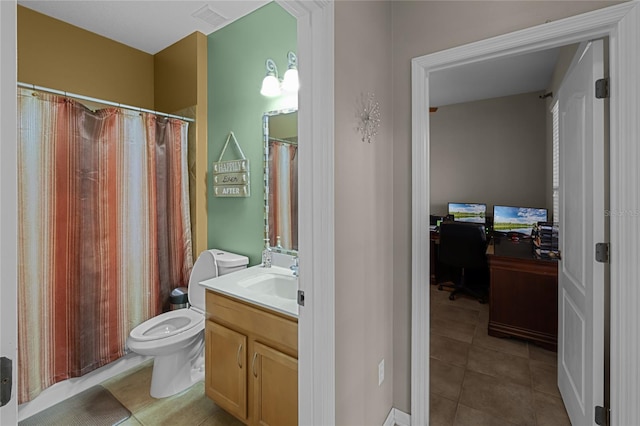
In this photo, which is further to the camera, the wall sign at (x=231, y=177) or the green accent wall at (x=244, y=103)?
the wall sign at (x=231, y=177)

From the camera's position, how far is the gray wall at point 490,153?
12.7 feet

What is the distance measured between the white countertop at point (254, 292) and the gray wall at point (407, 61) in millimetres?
637

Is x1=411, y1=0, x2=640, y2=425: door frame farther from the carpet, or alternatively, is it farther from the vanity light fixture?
the carpet

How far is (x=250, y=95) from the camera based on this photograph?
229 centimetres

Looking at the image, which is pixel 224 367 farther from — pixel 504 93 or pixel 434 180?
pixel 504 93

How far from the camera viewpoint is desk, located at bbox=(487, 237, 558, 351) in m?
2.54

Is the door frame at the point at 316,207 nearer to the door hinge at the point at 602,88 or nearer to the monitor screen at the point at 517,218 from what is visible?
the door hinge at the point at 602,88

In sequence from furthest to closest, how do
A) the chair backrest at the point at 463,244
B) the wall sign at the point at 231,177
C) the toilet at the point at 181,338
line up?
the chair backrest at the point at 463,244 < the wall sign at the point at 231,177 < the toilet at the point at 181,338

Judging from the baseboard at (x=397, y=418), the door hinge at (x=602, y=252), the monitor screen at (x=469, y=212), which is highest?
the monitor screen at (x=469, y=212)

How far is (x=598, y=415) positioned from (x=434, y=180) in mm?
3639

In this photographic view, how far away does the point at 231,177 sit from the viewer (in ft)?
7.91

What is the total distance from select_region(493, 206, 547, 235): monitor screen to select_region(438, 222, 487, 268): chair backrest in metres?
0.41
